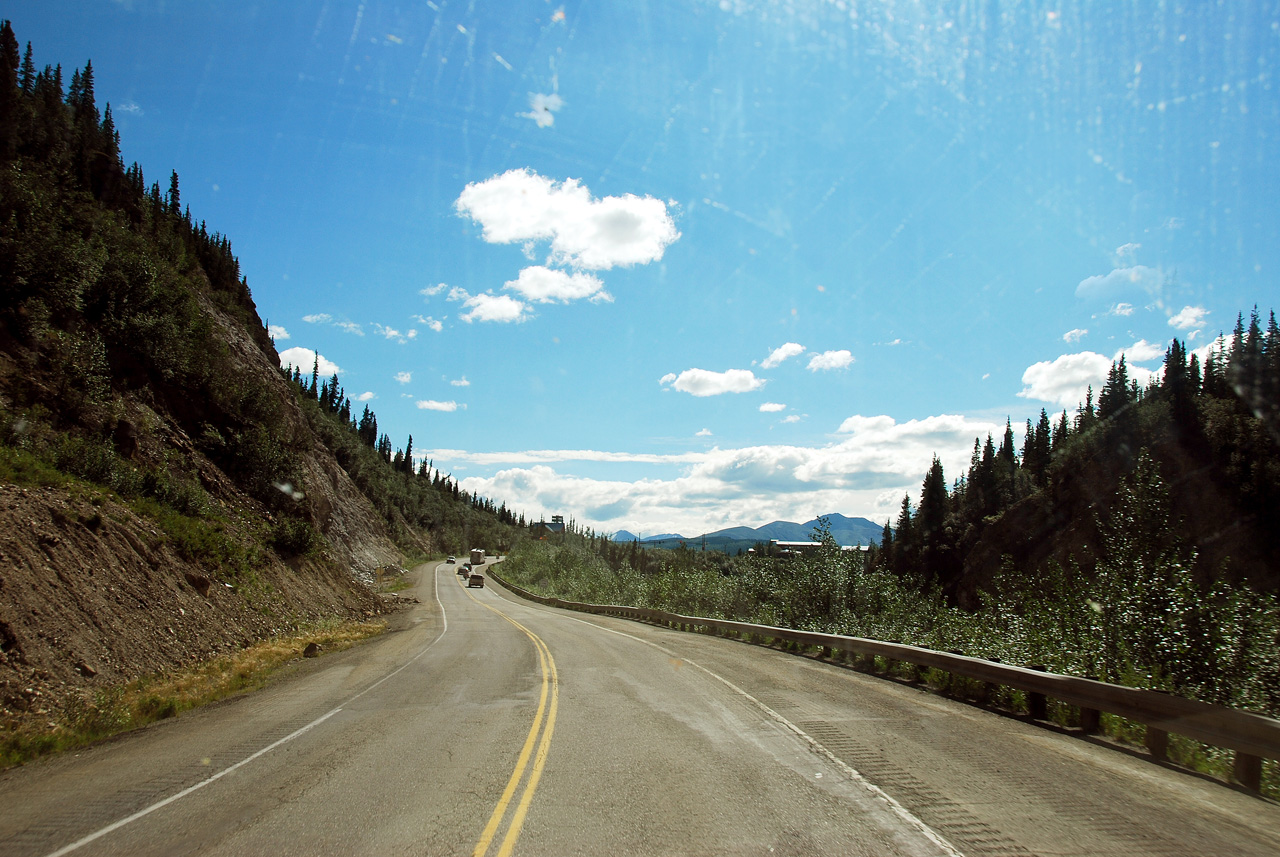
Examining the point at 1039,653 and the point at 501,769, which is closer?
the point at 501,769

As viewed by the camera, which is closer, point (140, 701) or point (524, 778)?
point (524, 778)

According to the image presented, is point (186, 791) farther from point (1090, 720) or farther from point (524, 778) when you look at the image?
point (1090, 720)

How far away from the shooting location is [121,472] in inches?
692

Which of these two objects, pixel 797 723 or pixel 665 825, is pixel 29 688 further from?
pixel 797 723

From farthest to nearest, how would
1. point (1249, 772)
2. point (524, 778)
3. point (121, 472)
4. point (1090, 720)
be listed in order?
point (121, 472) → point (1090, 720) → point (524, 778) → point (1249, 772)

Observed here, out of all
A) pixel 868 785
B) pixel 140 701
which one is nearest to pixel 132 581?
pixel 140 701

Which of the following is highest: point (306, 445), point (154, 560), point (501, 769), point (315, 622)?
point (306, 445)

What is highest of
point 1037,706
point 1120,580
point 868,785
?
point 1120,580

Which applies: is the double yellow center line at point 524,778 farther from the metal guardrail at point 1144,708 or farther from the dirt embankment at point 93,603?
the dirt embankment at point 93,603

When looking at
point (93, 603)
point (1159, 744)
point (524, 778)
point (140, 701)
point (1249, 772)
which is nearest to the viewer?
point (1249, 772)

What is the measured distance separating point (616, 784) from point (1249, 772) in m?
6.14

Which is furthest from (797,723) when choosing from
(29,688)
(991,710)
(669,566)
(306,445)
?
(306,445)

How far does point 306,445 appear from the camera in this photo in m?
43.7

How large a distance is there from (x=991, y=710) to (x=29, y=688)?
1412 centimetres
